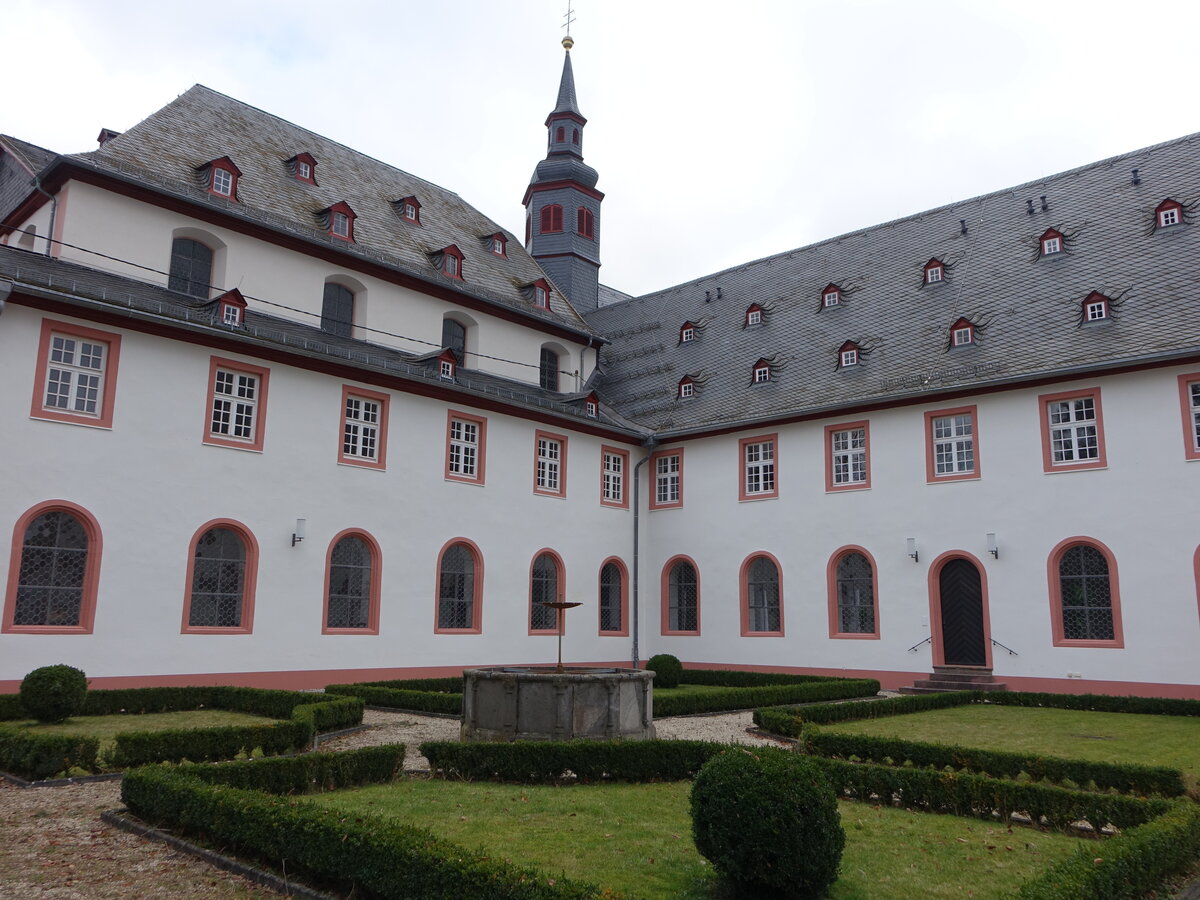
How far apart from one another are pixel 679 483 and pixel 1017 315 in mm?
10143

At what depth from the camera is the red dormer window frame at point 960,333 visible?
2286 cm

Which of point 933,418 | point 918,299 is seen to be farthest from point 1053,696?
point 918,299

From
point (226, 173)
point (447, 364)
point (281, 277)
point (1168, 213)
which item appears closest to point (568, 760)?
point (447, 364)

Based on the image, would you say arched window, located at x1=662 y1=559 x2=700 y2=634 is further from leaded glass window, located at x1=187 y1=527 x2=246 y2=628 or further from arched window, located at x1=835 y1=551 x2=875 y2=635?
leaded glass window, located at x1=187 y1=527 x2=246 y2=628

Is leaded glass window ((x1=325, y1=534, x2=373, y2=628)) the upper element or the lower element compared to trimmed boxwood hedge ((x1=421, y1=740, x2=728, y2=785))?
upper

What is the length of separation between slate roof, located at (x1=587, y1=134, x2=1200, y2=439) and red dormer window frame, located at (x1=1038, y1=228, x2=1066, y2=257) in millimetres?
225

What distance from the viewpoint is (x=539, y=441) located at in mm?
25281

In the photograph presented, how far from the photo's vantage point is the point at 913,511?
2230 cm

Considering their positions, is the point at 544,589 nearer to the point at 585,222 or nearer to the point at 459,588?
the point at 459,588

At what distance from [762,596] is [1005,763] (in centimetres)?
1481

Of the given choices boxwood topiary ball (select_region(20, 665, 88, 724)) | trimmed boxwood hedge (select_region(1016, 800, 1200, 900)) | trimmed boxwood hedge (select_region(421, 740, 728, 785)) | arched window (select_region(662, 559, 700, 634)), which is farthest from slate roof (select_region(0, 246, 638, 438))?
trimmed boxwood hedge (select_region(1016, 800, 1200, 900))

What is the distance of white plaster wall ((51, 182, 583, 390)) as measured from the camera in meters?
19.5

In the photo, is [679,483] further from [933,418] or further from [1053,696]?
[1053,696]

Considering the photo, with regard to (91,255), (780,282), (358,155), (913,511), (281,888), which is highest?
(358,155)
